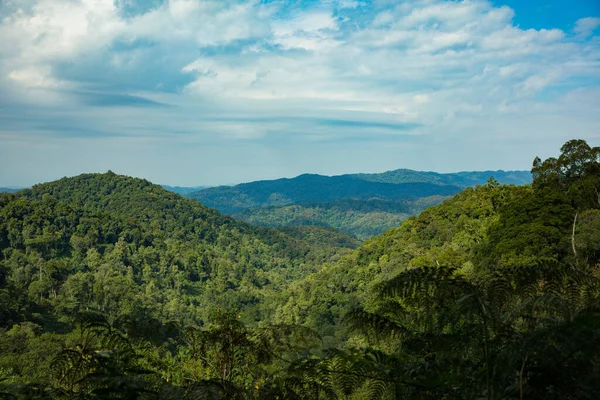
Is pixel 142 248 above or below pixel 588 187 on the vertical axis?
below

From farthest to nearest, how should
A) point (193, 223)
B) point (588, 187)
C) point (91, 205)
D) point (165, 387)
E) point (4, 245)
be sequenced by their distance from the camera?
point (91, 205) → point (193, 223) → point (4, 245) → point (588, 187) → point (165, 387)

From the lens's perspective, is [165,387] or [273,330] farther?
[273,330]

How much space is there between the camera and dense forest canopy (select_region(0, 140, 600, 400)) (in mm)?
2619

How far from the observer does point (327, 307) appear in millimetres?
48750

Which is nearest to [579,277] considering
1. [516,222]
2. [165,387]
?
[165,387]

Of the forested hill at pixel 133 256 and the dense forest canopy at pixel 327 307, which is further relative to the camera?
A: the forested hill at pixel 133 256

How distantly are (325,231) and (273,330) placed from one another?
162 m

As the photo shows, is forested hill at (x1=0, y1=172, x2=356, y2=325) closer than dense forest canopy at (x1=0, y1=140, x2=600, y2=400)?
No

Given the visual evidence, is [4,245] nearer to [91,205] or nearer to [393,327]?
[91,205]

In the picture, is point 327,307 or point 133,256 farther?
point 133,256

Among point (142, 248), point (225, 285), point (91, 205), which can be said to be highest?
point (91, 205)

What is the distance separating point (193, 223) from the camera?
121 metres

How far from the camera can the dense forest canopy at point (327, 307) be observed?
2619 millimetres

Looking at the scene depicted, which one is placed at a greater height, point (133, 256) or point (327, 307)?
point (133, 256)
